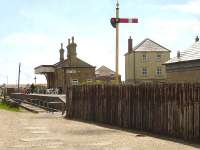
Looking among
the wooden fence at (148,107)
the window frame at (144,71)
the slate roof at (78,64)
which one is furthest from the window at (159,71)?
the wooden fence at (148,107)

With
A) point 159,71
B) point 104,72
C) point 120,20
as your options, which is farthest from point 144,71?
point 120,20

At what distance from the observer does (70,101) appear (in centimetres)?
2655

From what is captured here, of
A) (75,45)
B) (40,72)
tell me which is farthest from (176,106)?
(40,72)

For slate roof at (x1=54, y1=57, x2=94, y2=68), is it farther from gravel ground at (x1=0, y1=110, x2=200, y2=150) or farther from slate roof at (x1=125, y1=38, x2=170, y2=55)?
gravel ground at (x1=0, y1=110, x2=200, y2=150)

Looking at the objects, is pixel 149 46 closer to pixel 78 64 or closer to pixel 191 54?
pixel 78 64

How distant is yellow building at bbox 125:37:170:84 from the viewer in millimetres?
82750

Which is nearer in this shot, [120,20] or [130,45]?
[120,20]

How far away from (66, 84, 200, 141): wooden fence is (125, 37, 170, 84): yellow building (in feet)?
192

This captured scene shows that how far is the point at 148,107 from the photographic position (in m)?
17.6

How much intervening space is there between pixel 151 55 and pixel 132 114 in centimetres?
6574

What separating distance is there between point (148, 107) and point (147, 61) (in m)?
66.5

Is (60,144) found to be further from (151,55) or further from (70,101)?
(151,55)

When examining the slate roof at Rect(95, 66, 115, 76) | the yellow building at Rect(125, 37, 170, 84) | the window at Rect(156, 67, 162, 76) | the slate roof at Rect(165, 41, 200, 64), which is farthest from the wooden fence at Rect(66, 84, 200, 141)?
the slate roof at Rect(95, 66, 115, 76)

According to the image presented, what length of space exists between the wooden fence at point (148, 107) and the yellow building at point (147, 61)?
5840 cm
